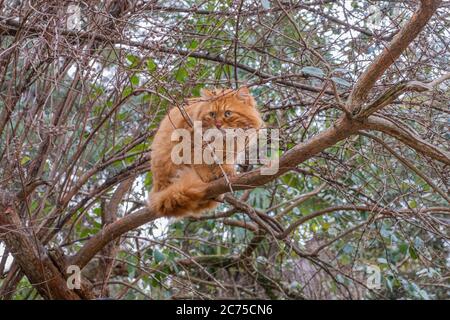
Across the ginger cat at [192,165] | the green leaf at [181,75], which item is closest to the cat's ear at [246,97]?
the ginger cat at [192,165]

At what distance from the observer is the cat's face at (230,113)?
156 inches

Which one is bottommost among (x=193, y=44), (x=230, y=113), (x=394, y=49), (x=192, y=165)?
(x=394, y=49)

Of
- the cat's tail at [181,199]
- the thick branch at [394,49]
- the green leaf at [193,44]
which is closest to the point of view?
the thick branch at [394,49]

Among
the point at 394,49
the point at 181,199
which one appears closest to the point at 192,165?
the point at 181,199

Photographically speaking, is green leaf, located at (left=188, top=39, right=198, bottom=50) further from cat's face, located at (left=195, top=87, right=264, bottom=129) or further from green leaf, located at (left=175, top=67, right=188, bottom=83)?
cat's face, located at (left=195, top=87, right=264, bottom=129)

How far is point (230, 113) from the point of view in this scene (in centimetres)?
405

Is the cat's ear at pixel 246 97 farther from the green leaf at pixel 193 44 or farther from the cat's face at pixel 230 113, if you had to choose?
the green leaf at pixel 193 44

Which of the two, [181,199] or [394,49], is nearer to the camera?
[394,49]

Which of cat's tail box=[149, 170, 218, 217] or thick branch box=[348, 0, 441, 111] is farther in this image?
cat's tail box=[149, 170, 218, 217]

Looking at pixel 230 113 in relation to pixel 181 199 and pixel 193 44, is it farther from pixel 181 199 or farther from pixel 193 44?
pixel 181 199

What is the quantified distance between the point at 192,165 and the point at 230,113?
0.43 metres

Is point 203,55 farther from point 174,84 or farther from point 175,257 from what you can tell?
point 175,257

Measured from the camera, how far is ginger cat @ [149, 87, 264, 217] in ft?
11.8

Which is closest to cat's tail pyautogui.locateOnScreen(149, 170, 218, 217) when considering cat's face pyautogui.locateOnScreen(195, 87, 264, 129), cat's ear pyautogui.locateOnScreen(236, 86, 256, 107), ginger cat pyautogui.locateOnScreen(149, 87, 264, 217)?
ginger cat pyautogui.locateOnScreen(149, 87, 264, 217)
